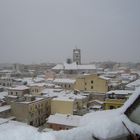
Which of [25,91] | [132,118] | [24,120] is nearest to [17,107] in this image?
[24,120]

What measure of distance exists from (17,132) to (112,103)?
10.9m

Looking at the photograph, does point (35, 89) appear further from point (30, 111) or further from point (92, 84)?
point (30, 111)

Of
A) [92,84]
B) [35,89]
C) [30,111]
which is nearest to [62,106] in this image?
[30,111]

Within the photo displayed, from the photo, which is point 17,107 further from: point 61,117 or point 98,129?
point 98,129

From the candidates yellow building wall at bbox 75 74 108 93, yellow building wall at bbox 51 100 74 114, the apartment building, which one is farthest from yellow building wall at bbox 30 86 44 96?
the apartment building

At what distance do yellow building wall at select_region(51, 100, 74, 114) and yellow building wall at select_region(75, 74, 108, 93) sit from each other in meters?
6.42

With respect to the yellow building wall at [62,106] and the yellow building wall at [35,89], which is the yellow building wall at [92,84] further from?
the yellow building wall at [62,106]

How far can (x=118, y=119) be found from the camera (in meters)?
1.70

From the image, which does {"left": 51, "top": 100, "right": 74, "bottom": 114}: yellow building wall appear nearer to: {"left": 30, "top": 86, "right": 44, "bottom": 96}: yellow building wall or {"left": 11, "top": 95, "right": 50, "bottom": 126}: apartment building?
{"left": 11, "top": 95, "right": 50, "bottom": 126}: apartment building

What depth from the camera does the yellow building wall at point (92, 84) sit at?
954 inches

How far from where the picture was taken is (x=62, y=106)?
61.3ft

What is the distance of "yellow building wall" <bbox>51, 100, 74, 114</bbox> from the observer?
59.6 ft

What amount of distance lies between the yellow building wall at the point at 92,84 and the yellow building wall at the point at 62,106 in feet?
21.1

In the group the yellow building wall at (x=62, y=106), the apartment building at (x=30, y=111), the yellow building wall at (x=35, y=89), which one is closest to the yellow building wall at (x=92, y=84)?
the yellow building wall at (x=35, y=89)
